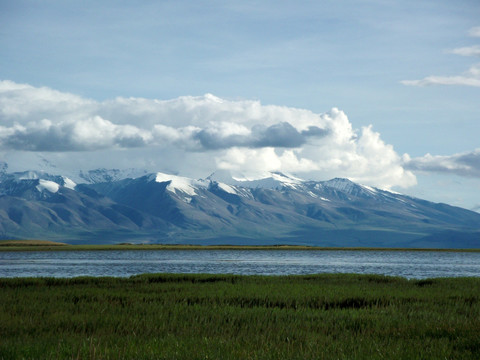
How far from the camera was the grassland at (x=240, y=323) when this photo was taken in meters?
20.8

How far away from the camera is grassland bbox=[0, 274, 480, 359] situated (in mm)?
20797

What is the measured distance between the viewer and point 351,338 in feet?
77.2

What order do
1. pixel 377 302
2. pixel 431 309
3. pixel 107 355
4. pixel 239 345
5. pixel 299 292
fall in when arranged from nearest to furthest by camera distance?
pixel 107 355, pixel 239 345, pixel 431 309, pixel 377 302, pixel 299 292

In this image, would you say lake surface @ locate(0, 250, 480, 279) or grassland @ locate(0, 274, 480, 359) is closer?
grassland @ locate(0, 274, 480, 359)

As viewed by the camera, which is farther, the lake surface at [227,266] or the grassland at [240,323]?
the lake surface at [227,266]

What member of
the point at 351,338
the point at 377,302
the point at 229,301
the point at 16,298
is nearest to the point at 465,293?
the point at 377,302

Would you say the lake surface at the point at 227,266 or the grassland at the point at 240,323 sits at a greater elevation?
the grassland at the point at 240,323

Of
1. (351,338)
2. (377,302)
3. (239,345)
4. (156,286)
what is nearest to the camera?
(239,345)

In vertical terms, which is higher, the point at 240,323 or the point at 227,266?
the point at 240,323

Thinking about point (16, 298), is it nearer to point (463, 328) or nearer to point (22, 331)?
point (22, 331)

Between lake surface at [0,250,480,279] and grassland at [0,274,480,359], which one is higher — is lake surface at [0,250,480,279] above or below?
below

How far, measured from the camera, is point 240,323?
2758 cm

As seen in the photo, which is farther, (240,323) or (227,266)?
(227,266)

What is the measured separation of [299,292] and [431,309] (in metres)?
9.84
